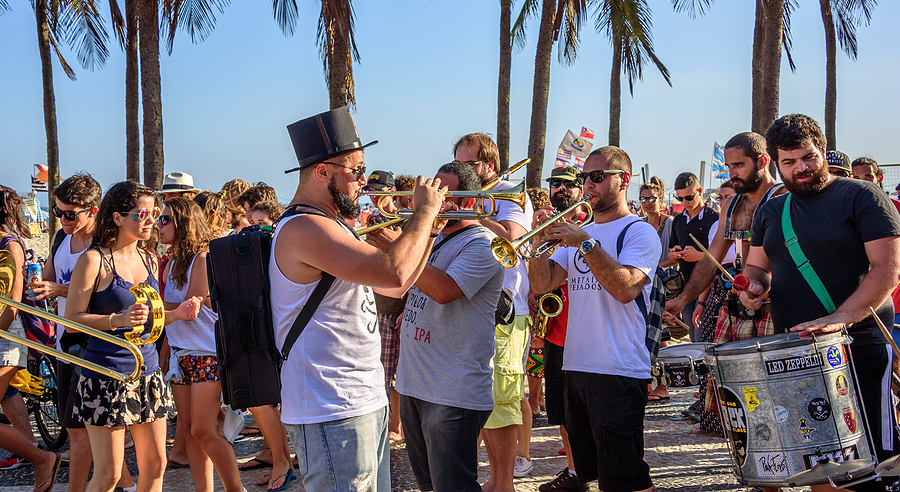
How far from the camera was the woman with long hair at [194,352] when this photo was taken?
402 centimetres

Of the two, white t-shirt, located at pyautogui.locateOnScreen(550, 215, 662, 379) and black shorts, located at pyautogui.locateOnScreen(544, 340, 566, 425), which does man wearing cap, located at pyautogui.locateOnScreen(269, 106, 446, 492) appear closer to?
white t-shirt, located at pyautogui.locateOnScreen(550, 215, 662, 379)

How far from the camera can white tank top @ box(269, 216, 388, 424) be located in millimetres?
2590

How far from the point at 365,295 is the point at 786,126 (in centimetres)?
218

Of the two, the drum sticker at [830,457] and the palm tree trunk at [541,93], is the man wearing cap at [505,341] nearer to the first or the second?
the drum sticker at [830,457]

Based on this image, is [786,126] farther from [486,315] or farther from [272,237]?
[272,237]

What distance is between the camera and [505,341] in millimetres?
4781

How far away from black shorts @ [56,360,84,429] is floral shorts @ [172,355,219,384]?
0.59 meters

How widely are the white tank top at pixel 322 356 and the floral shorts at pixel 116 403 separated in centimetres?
142

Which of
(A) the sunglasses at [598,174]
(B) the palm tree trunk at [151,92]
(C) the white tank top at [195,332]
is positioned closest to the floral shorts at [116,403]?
(C) the white tank top at [195,332]

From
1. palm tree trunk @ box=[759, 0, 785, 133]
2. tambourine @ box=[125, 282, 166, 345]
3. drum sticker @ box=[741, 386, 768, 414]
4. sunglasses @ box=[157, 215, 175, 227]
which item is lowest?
drum sticker @ box=[741, 386, 768, 414]

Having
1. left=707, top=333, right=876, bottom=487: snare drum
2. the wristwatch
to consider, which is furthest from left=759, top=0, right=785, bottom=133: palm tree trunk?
left=707, top=333, right=876, bottom=487: snare drum

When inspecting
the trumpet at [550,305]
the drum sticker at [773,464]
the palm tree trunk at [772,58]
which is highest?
the palm tree trunk at [772,58]

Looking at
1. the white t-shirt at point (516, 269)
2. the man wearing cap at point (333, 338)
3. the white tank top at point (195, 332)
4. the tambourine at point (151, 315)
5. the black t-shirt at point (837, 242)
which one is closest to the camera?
the man wearing cap at point (333, 338)

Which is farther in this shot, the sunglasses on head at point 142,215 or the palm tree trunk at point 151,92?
the palm tree trunk at point 151,92
